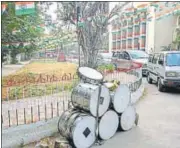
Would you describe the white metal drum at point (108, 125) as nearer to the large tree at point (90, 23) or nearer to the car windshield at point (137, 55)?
the large tree at point (90, 23)

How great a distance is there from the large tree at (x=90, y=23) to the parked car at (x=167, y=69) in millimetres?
2166

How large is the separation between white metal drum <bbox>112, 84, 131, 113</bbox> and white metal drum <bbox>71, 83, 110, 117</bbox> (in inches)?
9.5

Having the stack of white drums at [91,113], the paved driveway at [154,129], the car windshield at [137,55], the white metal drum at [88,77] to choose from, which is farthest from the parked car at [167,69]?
the white metal drum at [88,77]

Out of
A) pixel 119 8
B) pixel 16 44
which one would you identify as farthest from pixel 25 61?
pixel 119 8

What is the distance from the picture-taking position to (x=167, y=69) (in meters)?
8.24

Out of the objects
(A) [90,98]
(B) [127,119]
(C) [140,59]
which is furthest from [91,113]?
(C) [140,59]

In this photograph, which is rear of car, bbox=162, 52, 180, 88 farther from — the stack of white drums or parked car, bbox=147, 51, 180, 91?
the stack of white drums

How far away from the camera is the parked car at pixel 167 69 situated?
8.14m

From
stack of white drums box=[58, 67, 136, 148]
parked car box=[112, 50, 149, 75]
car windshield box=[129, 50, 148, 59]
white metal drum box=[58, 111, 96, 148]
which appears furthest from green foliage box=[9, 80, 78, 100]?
car windshield box=[129, 50, 148, 59]

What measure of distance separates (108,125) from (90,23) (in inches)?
180

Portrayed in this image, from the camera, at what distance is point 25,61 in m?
12.3

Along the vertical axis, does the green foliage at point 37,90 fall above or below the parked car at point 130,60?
below

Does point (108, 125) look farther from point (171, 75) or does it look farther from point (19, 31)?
point (171, 75)

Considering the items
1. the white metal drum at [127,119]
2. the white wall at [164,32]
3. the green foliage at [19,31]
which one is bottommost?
the white metal drum at [127,119]
